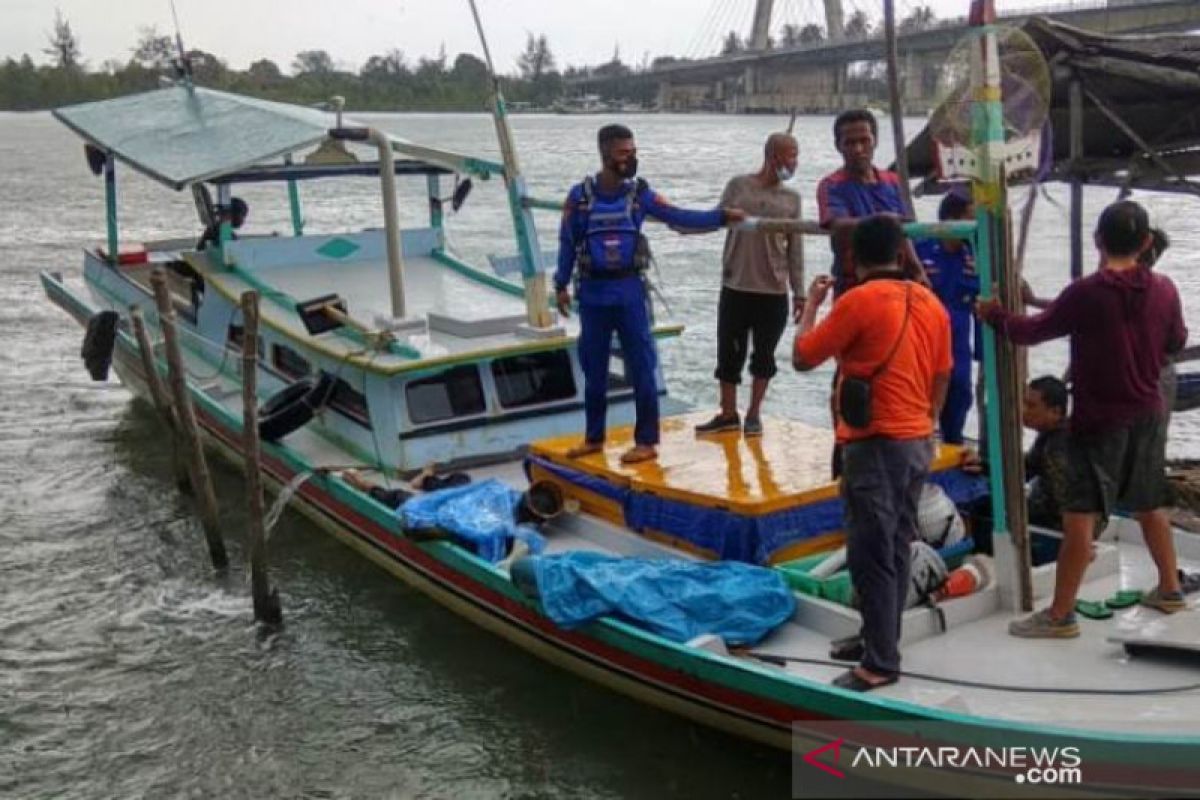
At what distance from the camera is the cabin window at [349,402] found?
10.3m

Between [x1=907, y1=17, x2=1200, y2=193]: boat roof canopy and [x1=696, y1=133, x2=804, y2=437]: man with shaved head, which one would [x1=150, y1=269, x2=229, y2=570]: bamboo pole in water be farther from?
[x1=907, y1=17, x2=1200, y2=193]: boat roof canopy

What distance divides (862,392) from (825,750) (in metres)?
1.72

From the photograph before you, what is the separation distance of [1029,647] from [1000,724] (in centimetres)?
99

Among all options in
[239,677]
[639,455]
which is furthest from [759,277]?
[239,677]

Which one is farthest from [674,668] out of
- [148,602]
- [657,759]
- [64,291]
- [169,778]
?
[64,291]

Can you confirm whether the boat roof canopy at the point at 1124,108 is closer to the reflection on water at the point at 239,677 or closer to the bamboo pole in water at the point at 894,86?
the bamboo pole in water at the point at 894,86

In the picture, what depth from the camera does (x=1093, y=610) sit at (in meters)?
6.67

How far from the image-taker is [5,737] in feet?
27.1

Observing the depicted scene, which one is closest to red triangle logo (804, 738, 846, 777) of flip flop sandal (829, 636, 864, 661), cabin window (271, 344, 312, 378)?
flip flop sandal (829, 636, 864, 661)

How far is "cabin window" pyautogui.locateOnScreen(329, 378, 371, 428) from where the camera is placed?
10.3 metres

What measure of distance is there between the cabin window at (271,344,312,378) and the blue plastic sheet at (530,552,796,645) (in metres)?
4.59

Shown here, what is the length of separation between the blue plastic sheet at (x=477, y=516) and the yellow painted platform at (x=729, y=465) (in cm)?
42

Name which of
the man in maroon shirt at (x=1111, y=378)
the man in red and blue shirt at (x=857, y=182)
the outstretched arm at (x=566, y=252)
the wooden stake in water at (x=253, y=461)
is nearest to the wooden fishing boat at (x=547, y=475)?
the man in maroon shirt at (x=1111, y=378)

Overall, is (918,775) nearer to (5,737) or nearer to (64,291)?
(5,737)
